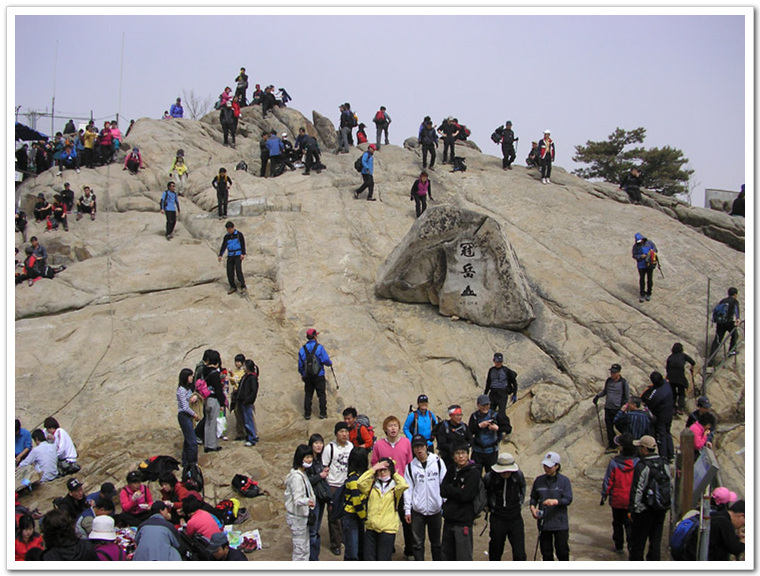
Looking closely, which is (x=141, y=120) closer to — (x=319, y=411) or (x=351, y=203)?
(x=351, y=203)

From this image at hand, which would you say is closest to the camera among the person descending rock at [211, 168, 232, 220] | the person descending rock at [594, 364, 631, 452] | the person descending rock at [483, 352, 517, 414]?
the person descending rock at [594, 364, 631, 452]

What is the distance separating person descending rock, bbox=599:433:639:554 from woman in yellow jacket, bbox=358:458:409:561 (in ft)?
8.92

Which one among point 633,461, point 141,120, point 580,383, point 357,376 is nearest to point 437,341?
point 357,376

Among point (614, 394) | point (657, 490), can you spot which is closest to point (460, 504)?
point (657, 490)

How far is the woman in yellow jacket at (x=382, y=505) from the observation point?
Result: 8.12 meters

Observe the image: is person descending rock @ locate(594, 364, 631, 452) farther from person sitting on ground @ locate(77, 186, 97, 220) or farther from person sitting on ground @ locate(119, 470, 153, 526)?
person sitting on ground @ locate(77, 186, 97, 220)

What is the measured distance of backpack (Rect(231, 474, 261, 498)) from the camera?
11000 mm

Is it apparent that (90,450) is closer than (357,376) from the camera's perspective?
Yes

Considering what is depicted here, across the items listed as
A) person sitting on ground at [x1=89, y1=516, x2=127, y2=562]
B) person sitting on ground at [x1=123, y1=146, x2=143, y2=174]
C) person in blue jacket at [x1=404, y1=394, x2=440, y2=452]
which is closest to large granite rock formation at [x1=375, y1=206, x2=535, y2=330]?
person in blue jacket at [x1=404, y1=394, x2=440, y2=452]

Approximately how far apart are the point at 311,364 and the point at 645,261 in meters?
8.39

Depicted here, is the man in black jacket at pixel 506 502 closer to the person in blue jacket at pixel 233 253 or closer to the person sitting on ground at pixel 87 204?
the person in blue jacket at pixel 233 253

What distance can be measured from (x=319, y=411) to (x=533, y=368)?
14.9 ft

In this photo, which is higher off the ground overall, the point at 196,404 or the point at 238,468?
the point at 196,404

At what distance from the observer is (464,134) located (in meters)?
27.1
